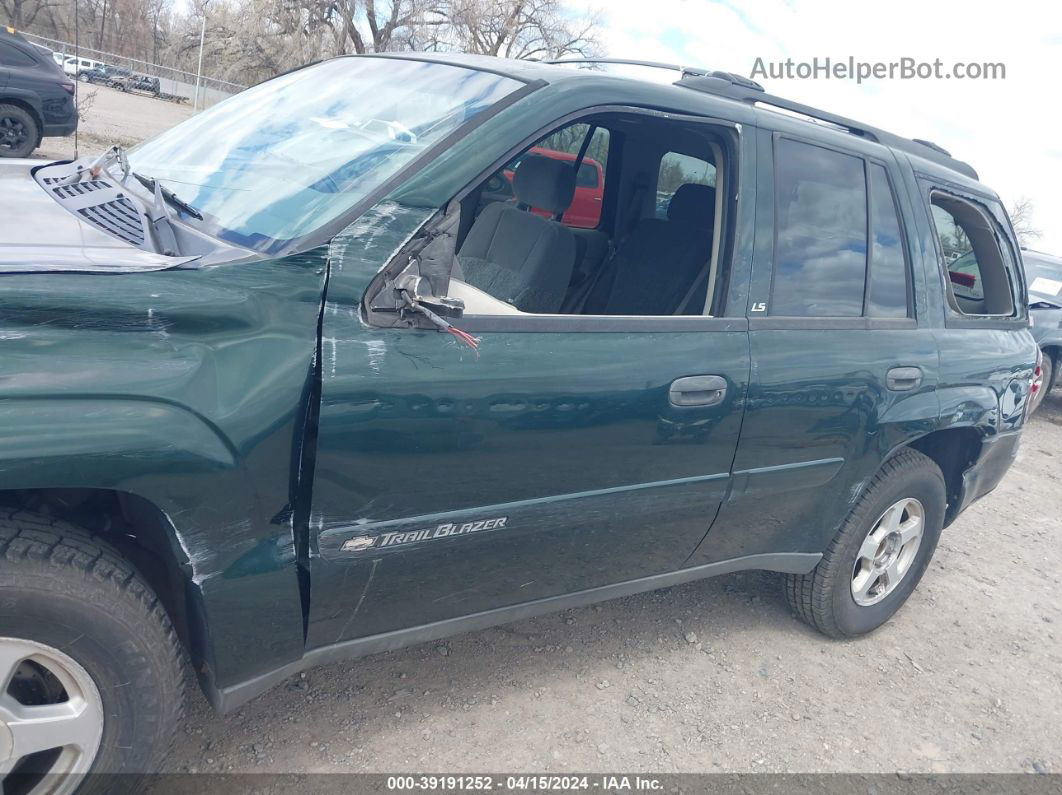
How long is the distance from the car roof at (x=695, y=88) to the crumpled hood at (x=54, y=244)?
116 cm

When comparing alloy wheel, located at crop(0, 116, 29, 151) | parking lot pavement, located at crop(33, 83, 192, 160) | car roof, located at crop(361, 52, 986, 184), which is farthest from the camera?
parking lot pavement, located at crop(33, 83, 192, 160)

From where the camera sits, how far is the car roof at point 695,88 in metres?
2.49

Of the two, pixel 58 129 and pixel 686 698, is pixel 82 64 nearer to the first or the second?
pixel 58 129

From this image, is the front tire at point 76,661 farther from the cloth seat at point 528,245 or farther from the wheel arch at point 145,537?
the cloth seat at point 528,245

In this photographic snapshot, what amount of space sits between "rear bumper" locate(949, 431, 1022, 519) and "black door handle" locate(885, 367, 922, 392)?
0.70 metres

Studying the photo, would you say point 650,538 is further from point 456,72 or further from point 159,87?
point 159,87

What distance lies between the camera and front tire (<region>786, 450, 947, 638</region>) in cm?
341

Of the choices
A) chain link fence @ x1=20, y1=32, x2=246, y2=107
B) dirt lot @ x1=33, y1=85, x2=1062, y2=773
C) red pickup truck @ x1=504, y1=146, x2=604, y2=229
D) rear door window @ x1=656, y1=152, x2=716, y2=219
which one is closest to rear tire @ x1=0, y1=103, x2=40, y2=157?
red pickup truck @ x1=504, y1=146, x2=604, y2=229

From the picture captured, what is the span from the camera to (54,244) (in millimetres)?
1890

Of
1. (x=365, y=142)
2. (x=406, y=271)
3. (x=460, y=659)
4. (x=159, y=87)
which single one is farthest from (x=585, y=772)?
(x=159, y=87)

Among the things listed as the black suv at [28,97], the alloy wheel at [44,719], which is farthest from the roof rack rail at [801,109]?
the black suv at [28,97]

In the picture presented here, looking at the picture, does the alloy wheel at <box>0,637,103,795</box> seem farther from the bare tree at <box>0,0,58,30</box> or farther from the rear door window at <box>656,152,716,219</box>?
the bare tree at <box>0,0,58,30</box>

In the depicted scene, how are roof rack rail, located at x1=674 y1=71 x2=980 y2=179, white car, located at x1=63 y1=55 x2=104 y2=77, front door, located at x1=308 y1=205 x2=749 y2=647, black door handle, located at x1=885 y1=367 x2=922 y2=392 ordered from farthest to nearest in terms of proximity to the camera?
white car, located at x1=63 y1=55 x2=104 y2=77
black door handle, located at x1=885 y1=367 x2=922 y2=392
roof rack rail, located at x1=674 y1=71 x2=980 y2=179
front door, located at x1=308 y1=205 x2=749 y2=647

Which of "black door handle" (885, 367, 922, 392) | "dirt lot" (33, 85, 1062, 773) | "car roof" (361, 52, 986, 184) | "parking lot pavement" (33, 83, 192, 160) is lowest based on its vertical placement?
"parking lot pavement" (33, 83, 192, 160)
